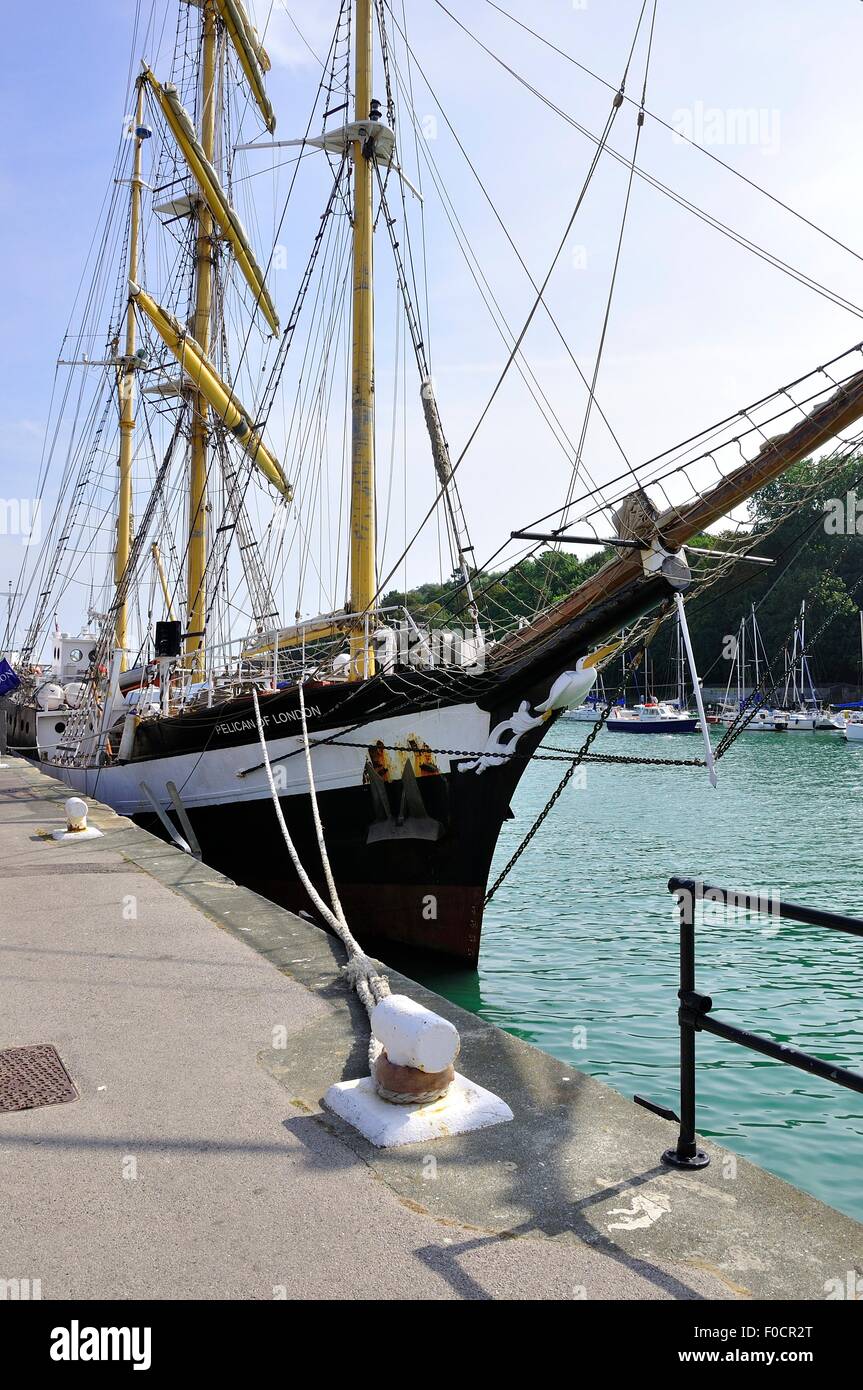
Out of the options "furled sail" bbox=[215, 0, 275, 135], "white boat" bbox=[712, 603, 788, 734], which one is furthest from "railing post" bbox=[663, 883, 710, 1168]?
"white boat" bbox=[712, 603, 788, 734]

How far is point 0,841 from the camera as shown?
10844 mm

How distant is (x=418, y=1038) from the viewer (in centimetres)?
353

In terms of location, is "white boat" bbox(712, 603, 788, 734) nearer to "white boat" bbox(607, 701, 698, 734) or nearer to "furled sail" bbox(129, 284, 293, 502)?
"white boat" bbox(607, 701, 698, 734)

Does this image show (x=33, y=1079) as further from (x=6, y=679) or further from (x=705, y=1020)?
(x=6, y=679)

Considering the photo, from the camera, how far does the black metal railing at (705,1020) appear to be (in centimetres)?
268

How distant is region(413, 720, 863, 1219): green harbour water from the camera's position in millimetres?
7008

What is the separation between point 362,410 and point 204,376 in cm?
949

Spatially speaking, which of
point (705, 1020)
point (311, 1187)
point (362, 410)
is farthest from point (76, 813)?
point (705, 1020)

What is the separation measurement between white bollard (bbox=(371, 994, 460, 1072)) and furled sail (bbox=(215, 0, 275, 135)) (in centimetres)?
2857

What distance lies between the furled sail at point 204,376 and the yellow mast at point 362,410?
7.28 metres

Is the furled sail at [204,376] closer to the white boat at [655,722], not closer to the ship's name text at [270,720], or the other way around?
the ship's name text at [270,720]

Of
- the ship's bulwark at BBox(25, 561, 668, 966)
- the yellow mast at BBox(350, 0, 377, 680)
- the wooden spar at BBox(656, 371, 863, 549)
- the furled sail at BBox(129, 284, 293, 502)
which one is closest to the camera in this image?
the wooden spar at BBox(656, 371, 863, 549)
